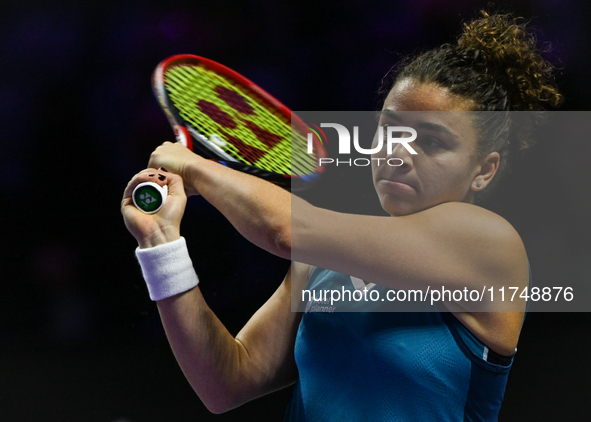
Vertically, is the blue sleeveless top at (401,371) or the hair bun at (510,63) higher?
the hair bun at (510,63)

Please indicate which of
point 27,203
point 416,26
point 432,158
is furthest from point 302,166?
point 27,203

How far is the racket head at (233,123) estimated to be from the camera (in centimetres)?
105

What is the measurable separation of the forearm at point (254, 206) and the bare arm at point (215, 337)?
3.6 inches

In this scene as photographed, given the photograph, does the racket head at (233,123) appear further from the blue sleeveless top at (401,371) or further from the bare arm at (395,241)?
the blue sleeveless top at (401,371)

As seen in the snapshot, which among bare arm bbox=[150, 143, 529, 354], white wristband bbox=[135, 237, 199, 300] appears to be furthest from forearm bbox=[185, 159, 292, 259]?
white wristband bbox=[135, 237, 199, 300]

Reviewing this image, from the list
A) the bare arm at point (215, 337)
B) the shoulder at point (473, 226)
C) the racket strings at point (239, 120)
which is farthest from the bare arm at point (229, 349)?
the shoulder at point (473, 226)

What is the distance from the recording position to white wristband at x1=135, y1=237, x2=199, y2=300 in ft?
2.73

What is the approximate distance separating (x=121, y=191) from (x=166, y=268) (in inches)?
39.8

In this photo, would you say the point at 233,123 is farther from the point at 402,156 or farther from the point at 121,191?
the point at 121,191

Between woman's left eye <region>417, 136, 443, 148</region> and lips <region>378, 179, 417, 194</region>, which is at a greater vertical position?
woman's left eye <region>417, 136, 443, 148</region>

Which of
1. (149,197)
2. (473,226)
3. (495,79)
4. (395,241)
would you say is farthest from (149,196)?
(495,79)

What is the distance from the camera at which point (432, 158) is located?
83 cm

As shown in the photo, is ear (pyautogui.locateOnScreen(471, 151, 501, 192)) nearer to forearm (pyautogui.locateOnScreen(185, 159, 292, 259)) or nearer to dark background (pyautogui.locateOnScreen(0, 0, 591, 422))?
forearm (pyautogui.locateOnScreen(185, 159, 292, 259))

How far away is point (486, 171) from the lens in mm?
885
